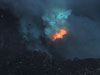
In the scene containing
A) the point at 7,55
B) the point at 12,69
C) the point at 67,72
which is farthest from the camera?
the point at 7,55

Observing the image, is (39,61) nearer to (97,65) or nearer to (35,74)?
(35,74)

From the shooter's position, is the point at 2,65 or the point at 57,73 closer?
the point at 57,73

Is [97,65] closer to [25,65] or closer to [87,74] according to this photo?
[87,74]

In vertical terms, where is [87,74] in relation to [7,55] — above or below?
below

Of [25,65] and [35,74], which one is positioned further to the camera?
[25,65]

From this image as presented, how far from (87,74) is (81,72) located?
1624mm

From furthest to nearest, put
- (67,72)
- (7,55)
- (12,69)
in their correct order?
1. (7,55)
2. (12,69)
3. (67,72)

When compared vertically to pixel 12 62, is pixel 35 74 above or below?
below

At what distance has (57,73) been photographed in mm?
54438

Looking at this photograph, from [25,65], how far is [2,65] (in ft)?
21.2

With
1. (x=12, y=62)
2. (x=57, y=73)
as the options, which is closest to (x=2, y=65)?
(x=12, y=62)

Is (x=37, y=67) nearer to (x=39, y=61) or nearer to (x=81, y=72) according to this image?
(x=39, y=61)

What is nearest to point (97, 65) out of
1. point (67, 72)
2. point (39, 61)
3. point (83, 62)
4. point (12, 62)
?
point (83, 62)

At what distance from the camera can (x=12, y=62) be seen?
60781 mm
